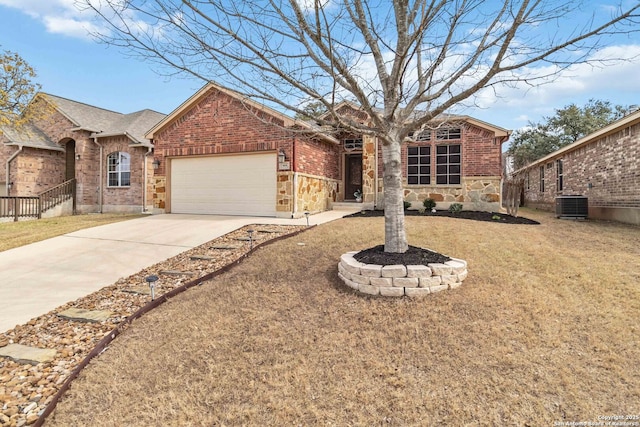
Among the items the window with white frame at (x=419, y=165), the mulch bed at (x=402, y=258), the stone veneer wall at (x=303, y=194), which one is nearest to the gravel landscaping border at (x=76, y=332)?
the mulch bed at (x=402, y=258)

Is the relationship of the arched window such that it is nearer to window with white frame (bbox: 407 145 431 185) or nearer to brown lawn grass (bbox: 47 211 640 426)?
window with white frame (bbox: 407 145 431 185)

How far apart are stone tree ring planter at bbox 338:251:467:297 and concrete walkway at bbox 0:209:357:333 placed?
14.8 ft

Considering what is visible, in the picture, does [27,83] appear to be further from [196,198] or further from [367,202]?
[367,202]

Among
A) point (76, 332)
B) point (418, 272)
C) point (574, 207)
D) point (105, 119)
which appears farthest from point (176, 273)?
point (105, 119)

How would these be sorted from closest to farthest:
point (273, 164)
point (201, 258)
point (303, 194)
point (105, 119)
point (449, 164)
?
point (201, 258) < point (273, 164) < point (303, 194) < point (449, 164) < point (105, 119)

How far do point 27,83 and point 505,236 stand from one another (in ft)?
59.6

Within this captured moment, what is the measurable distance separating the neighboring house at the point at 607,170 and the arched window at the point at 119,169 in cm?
2076

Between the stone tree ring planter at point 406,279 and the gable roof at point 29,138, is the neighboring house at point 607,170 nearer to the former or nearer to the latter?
the stone tree ring planter at point 406,279

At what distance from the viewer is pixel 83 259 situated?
696cm

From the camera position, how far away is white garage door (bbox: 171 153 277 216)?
11961 mm

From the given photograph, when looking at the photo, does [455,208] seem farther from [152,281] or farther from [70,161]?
[70,161]

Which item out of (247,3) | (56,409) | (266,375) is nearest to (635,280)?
(266,375)

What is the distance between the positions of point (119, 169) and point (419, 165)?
606 inches

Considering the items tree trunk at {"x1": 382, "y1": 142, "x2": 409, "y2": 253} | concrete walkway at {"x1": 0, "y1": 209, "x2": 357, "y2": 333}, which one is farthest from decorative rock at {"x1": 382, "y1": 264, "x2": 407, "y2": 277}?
concrete walkway at {"x1": 0, "y1": 209, "x2": 357, "y2": 333}
